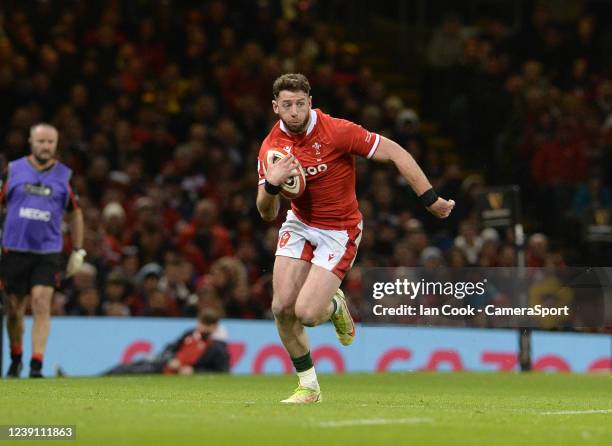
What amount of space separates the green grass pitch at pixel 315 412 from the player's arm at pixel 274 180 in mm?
1550

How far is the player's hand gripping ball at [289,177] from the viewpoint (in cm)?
1064

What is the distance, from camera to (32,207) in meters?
15.2

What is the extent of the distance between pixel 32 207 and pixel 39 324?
129 centimetres

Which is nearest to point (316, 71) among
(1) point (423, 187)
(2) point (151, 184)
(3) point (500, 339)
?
(2) point (151, 184)

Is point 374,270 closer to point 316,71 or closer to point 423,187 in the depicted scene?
point 423,187

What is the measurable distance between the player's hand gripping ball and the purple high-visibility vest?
515cm

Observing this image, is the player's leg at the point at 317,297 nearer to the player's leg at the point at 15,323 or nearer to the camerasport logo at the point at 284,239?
the camerasport logo at the point at 284,239

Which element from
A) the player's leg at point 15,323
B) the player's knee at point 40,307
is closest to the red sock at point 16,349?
the player's leg at point 15,323

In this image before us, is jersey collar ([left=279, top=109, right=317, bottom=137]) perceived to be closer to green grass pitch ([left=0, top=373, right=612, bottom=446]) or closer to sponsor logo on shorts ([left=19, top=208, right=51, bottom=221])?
green grass pitch ([left=0, top=373, right=612, bottom=446])

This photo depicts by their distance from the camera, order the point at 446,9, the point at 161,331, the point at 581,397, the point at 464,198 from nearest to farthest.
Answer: the point at 581,397 < the point at 161,331 < the point at 464,198 < the point at 446,9

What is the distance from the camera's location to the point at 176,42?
80.5 feet

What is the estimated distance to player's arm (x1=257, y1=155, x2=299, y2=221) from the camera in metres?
10.4

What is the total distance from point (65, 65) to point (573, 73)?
9.94 meters

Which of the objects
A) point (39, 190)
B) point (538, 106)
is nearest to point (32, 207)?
point (39, 190)
